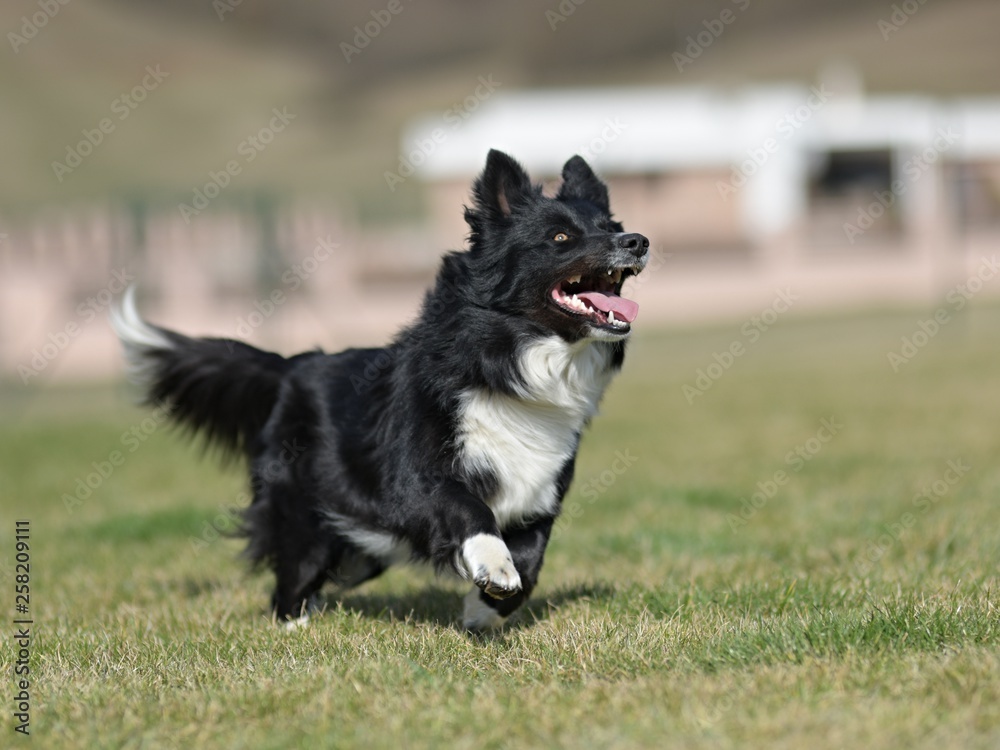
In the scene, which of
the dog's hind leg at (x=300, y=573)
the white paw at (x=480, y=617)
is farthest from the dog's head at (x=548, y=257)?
the dog's hind leg at (x=300, y=573)

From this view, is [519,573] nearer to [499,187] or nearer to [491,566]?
[491,566]

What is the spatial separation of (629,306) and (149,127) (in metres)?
129

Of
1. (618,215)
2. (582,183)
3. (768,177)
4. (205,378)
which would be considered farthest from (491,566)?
(768,177)

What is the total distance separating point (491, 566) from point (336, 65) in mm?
161978

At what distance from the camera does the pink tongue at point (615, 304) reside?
484 centimetres

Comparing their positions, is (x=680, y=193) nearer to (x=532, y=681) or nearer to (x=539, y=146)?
(x=539, y=146)

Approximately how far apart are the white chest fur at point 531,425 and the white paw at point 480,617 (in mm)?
339

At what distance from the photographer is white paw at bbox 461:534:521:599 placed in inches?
174

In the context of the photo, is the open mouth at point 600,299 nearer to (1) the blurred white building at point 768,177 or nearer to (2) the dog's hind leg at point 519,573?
(2) the dog's hind leg at point 519,573

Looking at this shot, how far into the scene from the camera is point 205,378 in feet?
19.8

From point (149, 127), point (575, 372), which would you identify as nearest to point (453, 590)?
point (575, 372)

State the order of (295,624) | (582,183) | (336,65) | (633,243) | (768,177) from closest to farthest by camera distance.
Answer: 1. (633,243)
2. (295,624)
3. (582,183)
4. (768,177)
5. (336,65)

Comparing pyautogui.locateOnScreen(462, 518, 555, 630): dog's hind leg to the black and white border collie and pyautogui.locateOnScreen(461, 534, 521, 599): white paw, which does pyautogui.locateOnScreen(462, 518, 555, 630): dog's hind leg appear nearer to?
the black and white border collie

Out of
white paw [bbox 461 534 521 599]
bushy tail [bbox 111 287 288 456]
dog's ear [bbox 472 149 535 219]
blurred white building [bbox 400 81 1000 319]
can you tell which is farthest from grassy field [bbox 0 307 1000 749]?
blurred white building [bbox 400 81 1000 319]
